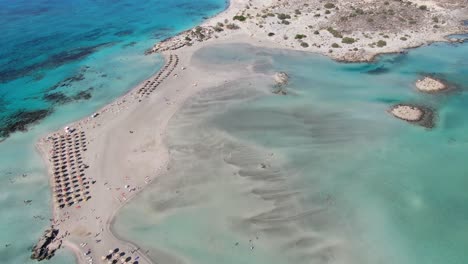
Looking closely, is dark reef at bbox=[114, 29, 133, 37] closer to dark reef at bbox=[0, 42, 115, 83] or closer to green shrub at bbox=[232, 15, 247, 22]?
dark reef at bbox=[0, 42, 115, 83]

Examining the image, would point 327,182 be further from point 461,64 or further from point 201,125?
point 461,64

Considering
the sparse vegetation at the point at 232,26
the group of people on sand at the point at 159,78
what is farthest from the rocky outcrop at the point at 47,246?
the sparse vegetation at the point at 232,26

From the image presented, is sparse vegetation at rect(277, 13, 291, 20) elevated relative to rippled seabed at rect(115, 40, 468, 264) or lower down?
elevated

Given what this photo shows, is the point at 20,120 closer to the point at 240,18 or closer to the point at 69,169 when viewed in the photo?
the point at 69,169

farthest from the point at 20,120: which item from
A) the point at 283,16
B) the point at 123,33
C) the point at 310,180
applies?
the point at 283,16

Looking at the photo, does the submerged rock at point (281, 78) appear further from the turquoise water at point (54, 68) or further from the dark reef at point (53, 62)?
the dark reef at point (53, 62)

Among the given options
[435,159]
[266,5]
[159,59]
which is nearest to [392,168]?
[435,159]

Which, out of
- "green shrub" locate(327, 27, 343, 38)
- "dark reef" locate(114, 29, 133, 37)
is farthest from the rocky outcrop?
"green shrub" locate(327, 27, 343, 38)
